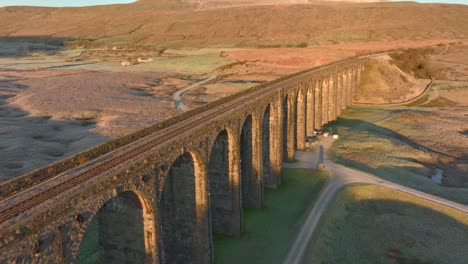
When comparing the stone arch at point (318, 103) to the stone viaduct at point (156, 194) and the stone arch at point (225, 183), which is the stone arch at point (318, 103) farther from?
the stone arch at point (225, 183)

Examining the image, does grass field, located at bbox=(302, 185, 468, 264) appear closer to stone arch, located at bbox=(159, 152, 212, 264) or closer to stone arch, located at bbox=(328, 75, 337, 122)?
stone arch, located at bbox=(159, 152, 212, 264)

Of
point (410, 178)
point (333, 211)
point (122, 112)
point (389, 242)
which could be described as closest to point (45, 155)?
point (122, 112)

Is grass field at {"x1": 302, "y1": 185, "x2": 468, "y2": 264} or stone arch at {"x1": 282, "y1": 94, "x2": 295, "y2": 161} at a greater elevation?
stone arch at {"x1": 282, "y1": 94, "x2": 295, "y2": 161}

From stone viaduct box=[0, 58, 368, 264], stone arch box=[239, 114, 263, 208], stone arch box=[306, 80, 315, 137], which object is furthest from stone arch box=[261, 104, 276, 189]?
stone arch box=[306, 80, 315, 137]

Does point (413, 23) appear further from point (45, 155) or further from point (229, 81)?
point (45, 155)

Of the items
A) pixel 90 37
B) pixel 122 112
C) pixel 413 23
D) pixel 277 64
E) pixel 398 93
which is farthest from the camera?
pixel 90 37

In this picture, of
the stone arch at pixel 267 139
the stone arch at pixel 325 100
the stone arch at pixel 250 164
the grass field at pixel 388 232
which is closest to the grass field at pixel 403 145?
the stone arch at pixel 325 100

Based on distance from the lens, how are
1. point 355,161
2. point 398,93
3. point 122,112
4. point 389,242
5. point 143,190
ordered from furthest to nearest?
point 398,93 → point 122,112 → point 355,161 → point 389,242 → point 143,190
